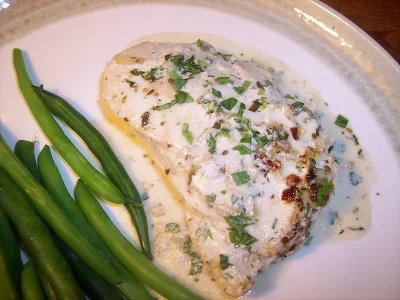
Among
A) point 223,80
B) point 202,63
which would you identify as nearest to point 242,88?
point 223,80

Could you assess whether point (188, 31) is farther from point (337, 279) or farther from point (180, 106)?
point (337, 279)

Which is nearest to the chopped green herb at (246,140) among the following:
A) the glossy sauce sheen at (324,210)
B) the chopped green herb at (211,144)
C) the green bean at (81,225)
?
the chopped green herb at (211,144)

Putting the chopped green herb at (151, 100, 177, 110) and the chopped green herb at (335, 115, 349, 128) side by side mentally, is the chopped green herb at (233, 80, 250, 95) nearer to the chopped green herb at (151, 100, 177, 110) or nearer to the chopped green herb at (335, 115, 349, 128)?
the chopped green herb at (151, 100, 177, 110)

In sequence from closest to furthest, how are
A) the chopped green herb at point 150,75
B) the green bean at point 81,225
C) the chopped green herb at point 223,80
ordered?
the green bean at point 81,225 < the chopped green herb at point 223,80 < the chopped green herb at point 150,75

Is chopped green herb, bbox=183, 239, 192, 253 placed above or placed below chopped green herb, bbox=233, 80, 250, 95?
below

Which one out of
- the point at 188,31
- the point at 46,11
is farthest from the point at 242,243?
the point at 46,11

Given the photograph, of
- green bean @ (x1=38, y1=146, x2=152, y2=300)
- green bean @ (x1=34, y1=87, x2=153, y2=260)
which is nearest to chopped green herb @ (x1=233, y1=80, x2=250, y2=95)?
green bean @ (x1=34, y1=87, x2=153, y2=260)

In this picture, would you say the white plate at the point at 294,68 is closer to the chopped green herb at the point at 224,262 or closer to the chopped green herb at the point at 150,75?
the chopped green herb at the point at 224,262
